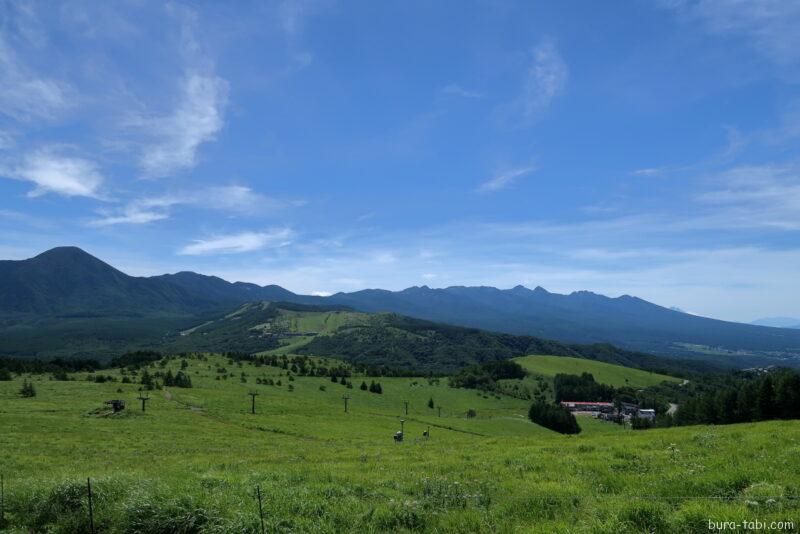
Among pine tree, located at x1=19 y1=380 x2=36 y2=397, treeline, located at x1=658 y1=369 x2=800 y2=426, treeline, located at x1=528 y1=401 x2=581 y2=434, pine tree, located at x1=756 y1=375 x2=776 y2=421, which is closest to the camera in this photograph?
treeline, located at x1=658 y1=369 x2=800 y2=426

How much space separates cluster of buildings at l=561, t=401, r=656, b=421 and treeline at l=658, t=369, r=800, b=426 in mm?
67514

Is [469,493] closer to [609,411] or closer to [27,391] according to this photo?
[27,391]

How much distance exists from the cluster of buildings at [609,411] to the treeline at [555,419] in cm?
2802

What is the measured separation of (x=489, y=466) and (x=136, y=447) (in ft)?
116

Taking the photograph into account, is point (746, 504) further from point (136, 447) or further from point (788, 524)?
point (136, 447)

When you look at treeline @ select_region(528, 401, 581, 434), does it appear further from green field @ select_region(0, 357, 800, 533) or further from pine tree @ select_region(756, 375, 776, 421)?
green field @ select_region(0, 357, 800, 533)

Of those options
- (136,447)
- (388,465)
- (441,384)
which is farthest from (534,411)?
(388,465)

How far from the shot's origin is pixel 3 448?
35938mm

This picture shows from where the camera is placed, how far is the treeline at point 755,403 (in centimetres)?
7131

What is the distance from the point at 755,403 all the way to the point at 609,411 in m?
111

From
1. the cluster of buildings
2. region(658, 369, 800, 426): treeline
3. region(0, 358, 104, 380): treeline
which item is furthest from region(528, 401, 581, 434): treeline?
region(0, 358, 104, 380): treeline

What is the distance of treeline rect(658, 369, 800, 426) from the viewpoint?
71.3m

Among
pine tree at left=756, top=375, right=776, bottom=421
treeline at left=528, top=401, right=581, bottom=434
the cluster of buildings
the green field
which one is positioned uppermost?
the green field

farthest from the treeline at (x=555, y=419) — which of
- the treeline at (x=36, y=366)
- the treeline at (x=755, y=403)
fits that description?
the treeline at (x=36, y=366)
